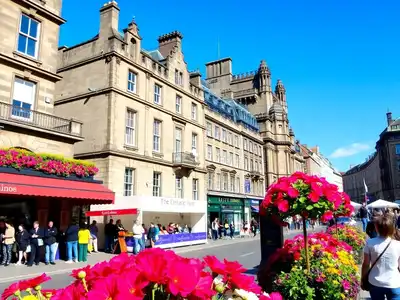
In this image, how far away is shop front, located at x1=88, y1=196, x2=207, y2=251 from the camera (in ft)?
68.0

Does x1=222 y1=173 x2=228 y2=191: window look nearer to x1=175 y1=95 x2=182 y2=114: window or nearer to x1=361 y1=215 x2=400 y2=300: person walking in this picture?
x1=175 y1=95 x2=182 y2=114: window

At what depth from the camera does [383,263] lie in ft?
15.0

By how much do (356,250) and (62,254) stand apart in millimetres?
13930

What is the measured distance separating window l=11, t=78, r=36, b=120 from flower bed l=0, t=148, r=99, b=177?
9.53 feet

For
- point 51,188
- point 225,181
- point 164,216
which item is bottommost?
point 164,216

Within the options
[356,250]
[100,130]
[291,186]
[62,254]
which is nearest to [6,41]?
[100,130]

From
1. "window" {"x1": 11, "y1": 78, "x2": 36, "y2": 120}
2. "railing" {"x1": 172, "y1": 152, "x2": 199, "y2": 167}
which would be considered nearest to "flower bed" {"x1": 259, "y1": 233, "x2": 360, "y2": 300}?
"window" {"x1": 11, "y1": 78, "x2": 36, "y2": 120}

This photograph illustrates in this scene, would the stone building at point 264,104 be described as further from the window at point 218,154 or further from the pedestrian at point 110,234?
the pedestrian at point 110,234

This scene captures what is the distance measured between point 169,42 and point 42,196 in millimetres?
22806

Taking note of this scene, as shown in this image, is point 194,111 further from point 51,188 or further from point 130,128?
point 51,188

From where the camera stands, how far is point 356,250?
34.3 feet

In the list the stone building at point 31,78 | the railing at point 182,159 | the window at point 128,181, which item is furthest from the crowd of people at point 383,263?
the railing at point 182,159

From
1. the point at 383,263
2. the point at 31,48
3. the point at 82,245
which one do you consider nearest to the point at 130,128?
the point at 31,48

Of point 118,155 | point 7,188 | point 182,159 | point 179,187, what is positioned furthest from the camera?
point 179,187
